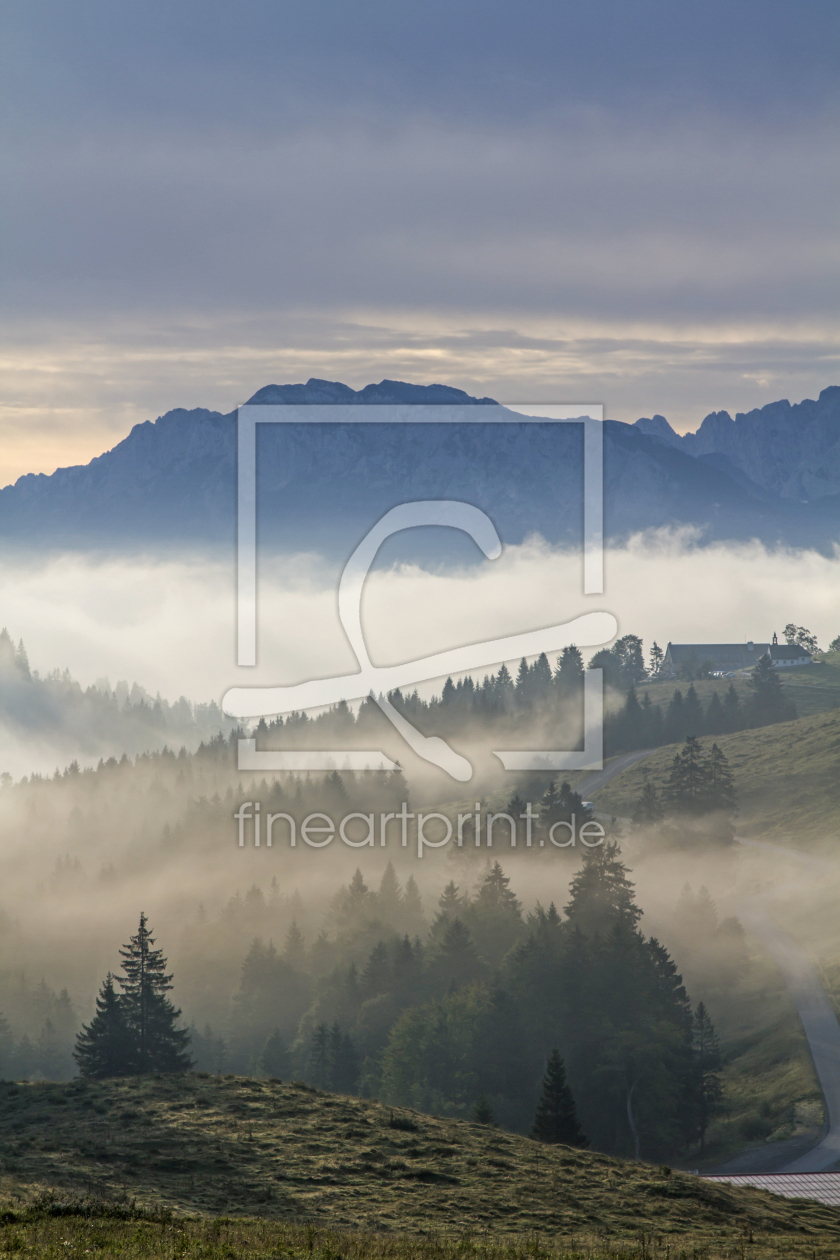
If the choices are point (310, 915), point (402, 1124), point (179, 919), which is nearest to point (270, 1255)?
point (402, 1124)

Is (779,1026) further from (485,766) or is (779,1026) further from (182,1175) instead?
(485,766)

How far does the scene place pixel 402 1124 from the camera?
36.4 m

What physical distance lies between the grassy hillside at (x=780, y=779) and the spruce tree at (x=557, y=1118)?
77.0m

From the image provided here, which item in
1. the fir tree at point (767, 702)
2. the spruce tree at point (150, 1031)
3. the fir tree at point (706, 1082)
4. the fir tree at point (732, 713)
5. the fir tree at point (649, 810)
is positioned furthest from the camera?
the fir tree at point (767, 702)

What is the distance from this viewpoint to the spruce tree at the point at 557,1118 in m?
46.9

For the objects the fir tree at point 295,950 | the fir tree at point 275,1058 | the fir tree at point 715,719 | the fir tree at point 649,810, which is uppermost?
the fir tree at point 715,719

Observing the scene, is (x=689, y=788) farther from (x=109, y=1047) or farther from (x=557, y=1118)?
(x=109, y=1047)

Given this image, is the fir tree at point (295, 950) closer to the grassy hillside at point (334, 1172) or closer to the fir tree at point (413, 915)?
the fir tree at point (413, 915)

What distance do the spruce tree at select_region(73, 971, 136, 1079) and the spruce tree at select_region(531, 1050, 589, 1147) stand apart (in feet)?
87.5

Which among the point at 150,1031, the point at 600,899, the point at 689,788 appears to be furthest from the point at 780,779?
the point at 150,1031

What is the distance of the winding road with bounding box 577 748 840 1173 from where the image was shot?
51406 millimetres

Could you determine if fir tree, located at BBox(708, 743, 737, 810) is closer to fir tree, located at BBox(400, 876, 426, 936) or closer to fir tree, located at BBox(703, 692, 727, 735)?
fir tree, located at BBox(400, 876, 426, 936)

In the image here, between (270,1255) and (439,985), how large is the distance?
67837 mm

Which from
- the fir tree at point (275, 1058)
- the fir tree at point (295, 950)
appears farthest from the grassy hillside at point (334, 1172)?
the fir tree at point (295, 950)
